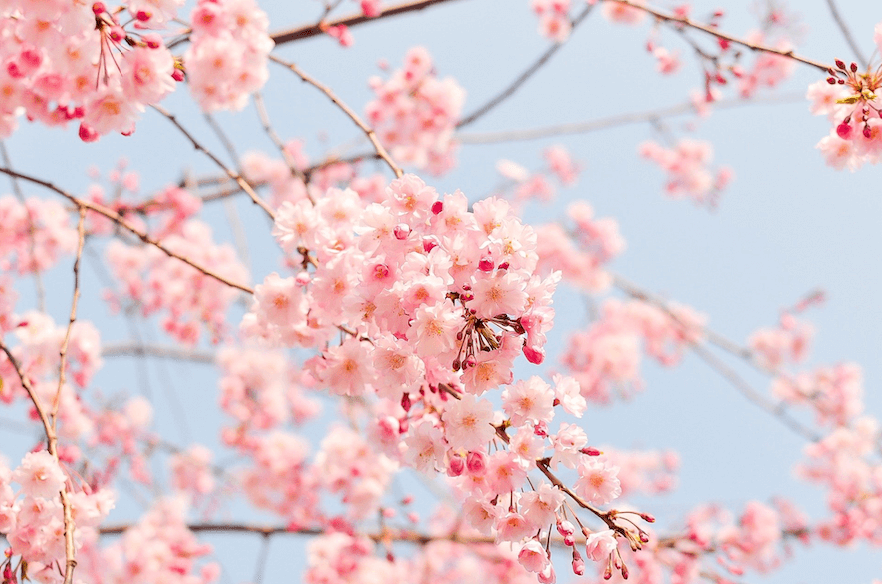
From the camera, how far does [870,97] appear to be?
1978 millimetres

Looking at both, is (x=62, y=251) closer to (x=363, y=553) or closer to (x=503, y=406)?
(x=363, y=553)

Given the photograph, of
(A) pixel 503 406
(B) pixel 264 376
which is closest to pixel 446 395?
(A) pixel 503 406

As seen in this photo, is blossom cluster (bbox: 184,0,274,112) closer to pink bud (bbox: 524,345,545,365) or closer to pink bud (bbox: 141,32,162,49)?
pink bud (bbox: 141,32,162,49)

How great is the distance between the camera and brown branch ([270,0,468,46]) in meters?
3.10

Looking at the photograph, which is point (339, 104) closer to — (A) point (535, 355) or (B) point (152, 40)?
(B) point (152, 40)

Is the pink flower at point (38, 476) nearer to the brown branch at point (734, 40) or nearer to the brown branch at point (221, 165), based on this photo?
the brown branch at point (221, 165)

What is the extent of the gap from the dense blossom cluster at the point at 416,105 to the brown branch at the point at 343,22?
4.89 ft

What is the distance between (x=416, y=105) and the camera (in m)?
5.09

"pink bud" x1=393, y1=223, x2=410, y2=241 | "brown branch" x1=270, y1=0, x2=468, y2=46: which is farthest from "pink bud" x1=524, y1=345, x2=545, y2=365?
"brown branch" x1=270, y1=0, x2=468, y2=46

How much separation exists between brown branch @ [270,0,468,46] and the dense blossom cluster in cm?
149

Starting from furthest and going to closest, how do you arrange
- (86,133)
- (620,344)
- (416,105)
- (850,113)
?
1. (620,344)
2. (416,105)
3. (850,113)
4. (86,133)

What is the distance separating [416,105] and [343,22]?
1.88 m

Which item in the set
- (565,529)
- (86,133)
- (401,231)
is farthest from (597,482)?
(86,133)

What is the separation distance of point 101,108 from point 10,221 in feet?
12.3
